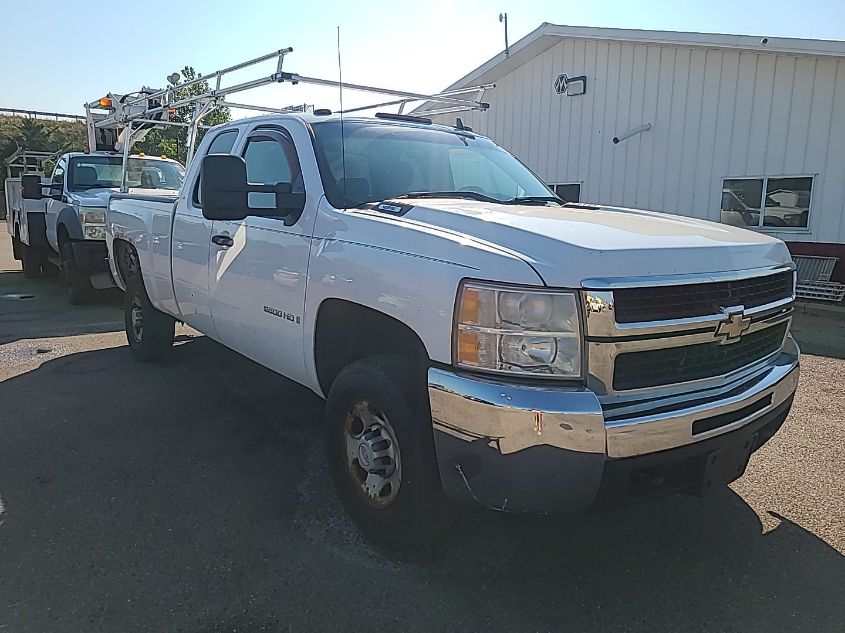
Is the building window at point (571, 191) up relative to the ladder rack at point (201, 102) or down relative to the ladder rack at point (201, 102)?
down

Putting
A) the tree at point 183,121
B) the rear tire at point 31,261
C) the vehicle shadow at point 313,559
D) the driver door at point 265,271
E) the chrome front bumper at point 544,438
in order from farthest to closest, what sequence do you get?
the rear tire at point 31,261 < the tree at point 183,121 < the driver door at point 265,271 < the vehicle shadow at point 313,559 < the chrome front bumper at point 544,438

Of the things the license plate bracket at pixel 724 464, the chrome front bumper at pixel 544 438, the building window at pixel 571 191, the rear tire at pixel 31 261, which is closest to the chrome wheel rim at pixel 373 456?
the chrome front bumper at pixel 544 438

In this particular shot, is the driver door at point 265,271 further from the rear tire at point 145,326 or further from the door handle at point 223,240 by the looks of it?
the rear tire at point 145,326

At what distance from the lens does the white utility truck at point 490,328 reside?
92.4 inches

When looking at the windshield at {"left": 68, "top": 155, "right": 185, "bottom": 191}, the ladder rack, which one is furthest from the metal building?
the windshield at {"left": 68, "top": 155, "right": 185, "bottom": 191}

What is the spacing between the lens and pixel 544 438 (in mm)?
2279

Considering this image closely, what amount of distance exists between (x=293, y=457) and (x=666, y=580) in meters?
2.27

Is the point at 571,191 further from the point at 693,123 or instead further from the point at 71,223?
the point at 71,223

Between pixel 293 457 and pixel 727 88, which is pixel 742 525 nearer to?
pixel 293 457

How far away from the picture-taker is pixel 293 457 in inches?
162

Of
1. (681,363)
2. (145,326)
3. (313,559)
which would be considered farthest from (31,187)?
(681,363)

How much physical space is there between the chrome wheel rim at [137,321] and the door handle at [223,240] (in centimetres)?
224

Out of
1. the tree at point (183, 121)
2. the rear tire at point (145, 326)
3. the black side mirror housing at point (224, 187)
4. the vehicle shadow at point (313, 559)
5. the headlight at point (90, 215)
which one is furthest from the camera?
Result: the tree at point (183, 121)

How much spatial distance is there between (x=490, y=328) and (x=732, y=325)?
1.04 meters
